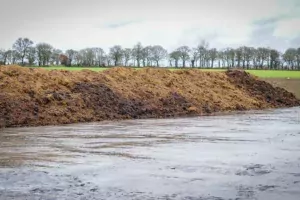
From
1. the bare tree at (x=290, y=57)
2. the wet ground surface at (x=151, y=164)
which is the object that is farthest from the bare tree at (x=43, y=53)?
the wet ground surface at (x=151, y=164)

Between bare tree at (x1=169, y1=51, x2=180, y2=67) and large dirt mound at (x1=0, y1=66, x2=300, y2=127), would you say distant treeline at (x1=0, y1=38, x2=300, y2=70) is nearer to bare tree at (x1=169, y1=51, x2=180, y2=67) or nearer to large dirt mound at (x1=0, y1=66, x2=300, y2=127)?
bare tree at (x1=169, y1=51, x2=180, y2=67)

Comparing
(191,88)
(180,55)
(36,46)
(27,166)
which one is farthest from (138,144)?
(180,55)

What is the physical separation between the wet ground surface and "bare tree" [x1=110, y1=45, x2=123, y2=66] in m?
60.6

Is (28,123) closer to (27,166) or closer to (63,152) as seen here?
(63,152)

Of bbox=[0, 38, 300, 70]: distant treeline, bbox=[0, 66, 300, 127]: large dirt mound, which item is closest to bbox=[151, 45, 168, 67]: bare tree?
bbox=[0, 38, 300, 70]: distant treeline

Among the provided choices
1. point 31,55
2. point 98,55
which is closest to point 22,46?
point 31,55

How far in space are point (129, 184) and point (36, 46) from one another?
5792 cm

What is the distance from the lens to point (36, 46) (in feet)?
210

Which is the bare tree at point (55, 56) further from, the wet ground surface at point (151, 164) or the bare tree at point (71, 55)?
the wet ground surface at point (151, 164)

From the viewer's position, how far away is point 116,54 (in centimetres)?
7850

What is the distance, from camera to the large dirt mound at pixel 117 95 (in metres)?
22.1

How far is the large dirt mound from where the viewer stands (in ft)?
72.7

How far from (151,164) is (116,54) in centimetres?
6866

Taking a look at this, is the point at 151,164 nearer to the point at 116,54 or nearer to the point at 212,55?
the point at 116,54
